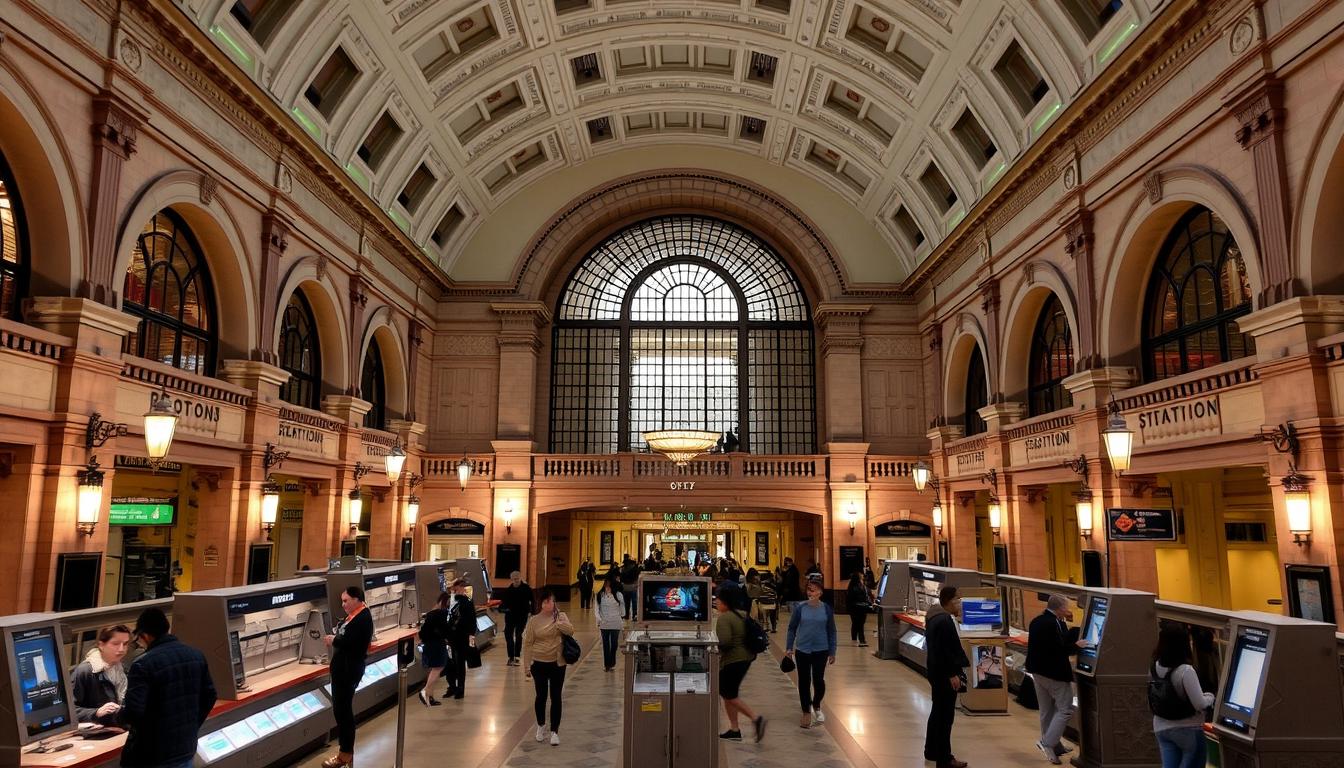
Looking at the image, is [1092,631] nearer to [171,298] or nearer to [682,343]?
[171,298]

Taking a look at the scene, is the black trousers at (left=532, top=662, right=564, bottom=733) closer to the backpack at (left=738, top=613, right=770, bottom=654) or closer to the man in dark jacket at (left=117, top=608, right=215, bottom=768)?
the backpack at (left=738, top=613, right=770, bottom=654)

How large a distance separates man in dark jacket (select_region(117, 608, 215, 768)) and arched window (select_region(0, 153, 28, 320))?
7622 millimetres

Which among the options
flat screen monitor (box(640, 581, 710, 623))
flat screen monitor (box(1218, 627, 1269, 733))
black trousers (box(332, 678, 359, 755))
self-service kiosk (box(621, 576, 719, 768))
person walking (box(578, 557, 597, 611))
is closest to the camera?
flat screen monitor (box(1218, 627, 1269, 733))

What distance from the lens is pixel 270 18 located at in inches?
599

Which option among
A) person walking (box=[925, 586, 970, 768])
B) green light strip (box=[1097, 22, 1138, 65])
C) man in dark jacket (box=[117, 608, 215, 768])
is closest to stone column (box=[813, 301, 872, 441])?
green light strip (box=[1097, 22, 1138, 65])

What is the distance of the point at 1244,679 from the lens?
625 cm

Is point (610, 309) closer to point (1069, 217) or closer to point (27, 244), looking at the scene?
point (1069, 217)

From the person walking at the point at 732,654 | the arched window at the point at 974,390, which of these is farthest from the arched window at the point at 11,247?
the arched window at the point at 974,390

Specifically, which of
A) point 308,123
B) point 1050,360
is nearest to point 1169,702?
point 1050,360

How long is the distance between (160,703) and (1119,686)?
8.23 m

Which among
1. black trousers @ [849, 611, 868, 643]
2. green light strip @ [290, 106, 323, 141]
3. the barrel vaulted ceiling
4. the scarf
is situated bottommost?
black trousers @ [849, 611, 868, 643]

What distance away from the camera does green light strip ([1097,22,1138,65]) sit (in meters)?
13.7

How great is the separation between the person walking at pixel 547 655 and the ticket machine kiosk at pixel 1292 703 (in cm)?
614

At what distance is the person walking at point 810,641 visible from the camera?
10180 mm
